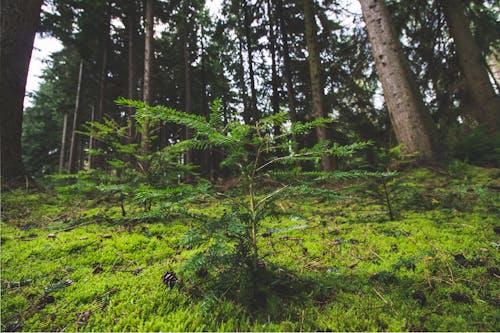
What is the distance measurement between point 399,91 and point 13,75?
8186 millimetres

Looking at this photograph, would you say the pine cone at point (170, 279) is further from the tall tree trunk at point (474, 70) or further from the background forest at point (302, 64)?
the tall tree trunk at point (474, 70)

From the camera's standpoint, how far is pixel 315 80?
7.06m

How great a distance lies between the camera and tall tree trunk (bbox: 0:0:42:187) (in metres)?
4.58

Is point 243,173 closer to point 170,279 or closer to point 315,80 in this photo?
point 170,279

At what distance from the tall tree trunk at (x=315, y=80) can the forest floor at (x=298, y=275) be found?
4019 mm

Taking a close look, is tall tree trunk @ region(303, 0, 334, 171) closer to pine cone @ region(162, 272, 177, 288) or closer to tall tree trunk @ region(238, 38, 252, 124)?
pine cone @ region(162, 272, 177, 288)

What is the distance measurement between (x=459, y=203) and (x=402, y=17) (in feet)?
26.2

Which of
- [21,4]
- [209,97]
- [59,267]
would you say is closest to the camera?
[59,267]

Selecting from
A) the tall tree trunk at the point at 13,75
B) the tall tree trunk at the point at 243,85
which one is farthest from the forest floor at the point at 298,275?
the tall tree trunk at the point at 243,85

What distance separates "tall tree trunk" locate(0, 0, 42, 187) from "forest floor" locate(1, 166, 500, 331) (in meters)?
2.39

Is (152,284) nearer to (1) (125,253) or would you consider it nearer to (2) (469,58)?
(1) (125,253)

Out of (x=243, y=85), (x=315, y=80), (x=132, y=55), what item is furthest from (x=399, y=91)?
(x=243, y=85)

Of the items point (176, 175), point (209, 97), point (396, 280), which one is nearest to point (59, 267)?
point (176, 175)

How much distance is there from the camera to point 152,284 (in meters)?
1.51
